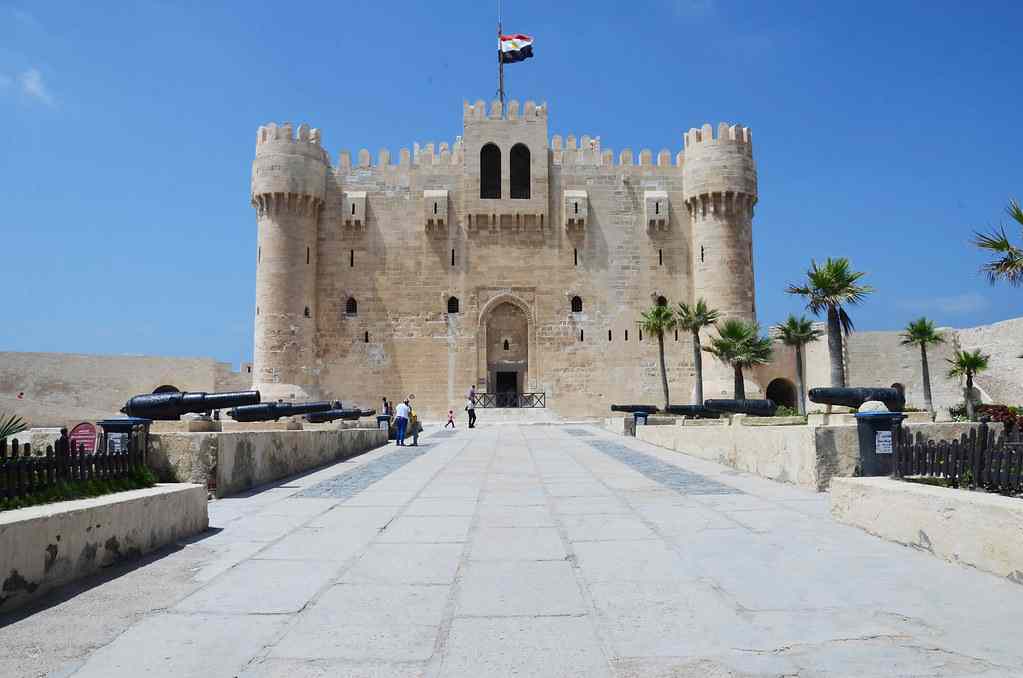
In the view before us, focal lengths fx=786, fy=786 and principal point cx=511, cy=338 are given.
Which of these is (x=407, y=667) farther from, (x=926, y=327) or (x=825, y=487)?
(x=926, y=327)

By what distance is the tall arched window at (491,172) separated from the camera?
31.3 m

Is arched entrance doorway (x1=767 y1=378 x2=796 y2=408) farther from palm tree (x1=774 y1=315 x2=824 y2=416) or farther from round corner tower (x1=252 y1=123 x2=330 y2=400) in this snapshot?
round corner tower (x1=252 y1=123 x2=330 y2=400)

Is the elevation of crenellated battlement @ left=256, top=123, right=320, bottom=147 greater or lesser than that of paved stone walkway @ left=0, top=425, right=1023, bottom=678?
greater

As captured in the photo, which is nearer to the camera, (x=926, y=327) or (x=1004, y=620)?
(x=1004, y=620)

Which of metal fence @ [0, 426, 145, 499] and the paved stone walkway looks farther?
metal fence @ [0, 426, 145, 499]

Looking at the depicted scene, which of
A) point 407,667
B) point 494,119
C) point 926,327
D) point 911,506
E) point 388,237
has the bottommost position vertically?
point 407,667

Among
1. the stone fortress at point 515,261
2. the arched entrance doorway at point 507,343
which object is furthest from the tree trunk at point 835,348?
the arched entrance doorway at point 507,343

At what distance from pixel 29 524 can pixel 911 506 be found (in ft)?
14.0

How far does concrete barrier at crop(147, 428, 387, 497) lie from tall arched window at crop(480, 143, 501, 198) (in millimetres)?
22111

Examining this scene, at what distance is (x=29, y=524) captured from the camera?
3293 millimetres

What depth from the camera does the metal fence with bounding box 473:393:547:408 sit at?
2939 centimetres

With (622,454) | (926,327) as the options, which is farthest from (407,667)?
(926,327)

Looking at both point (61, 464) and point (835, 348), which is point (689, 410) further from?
point (61, 464)

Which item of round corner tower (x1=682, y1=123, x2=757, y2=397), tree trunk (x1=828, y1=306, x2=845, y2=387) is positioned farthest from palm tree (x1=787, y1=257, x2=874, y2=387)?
round corner tower (x1=682, y1=123, x2=757, y2=397)
